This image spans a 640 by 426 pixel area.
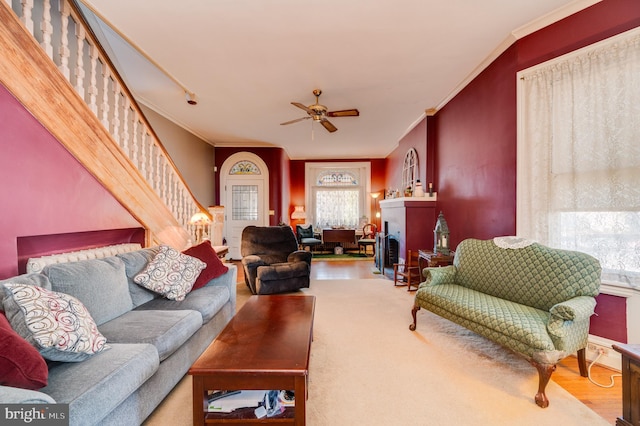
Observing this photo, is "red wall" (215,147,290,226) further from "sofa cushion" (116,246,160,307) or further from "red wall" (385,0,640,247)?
"sofa cushion" (116,246,160,307)

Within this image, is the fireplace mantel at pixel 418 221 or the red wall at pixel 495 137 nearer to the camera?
the red wall at pixel 495 137

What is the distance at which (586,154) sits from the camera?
2.16 m

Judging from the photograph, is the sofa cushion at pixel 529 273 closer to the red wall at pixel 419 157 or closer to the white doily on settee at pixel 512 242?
the white doily on settee at pixel 512 242

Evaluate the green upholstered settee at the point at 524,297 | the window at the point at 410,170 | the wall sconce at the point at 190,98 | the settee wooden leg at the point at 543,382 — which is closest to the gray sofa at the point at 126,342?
the green upholstered settee at the point at 524,297

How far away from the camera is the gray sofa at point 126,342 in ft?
3.82

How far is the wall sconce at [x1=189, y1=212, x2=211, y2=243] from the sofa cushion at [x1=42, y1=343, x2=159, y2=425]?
2787 mm

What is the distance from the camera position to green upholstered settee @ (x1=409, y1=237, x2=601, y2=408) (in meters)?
1.75

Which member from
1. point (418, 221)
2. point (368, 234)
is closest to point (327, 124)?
point (418, 221)

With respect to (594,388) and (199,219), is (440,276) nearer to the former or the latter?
(594,388)

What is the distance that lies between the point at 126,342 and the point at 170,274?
2.69 ft

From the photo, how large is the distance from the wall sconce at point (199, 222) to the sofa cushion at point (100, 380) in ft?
9.14

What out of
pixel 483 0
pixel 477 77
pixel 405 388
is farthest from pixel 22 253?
pixel 477 77

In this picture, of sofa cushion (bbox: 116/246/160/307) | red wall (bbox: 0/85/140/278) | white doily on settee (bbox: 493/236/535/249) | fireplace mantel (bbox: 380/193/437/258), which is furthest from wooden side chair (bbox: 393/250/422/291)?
red wall (bbox: 0/85/140/278)

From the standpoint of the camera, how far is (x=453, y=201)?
13.0 feet
